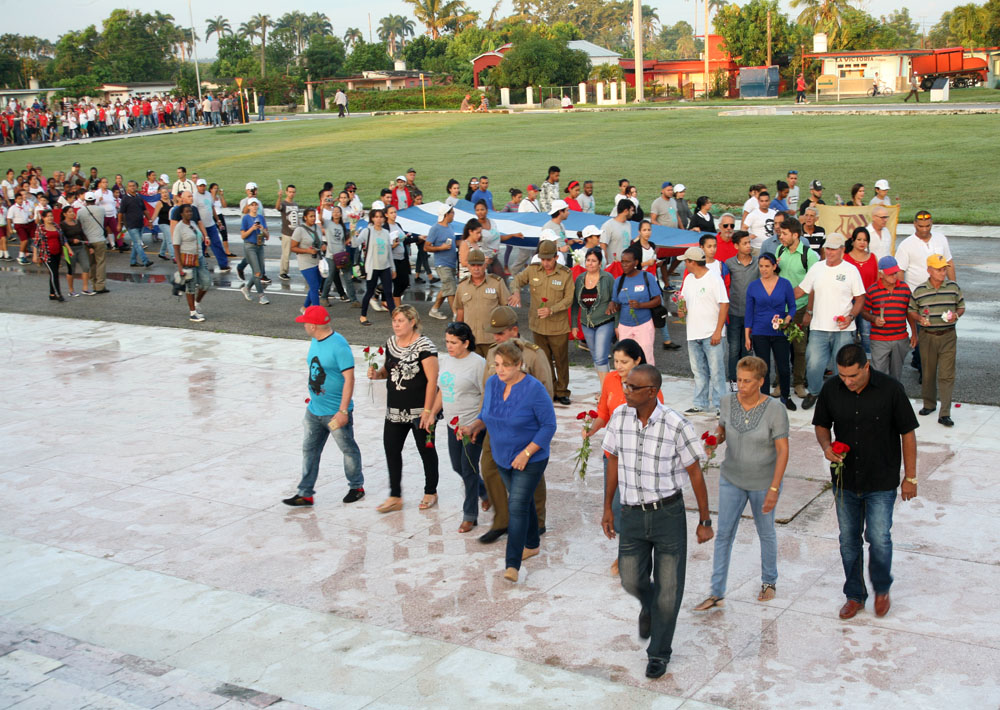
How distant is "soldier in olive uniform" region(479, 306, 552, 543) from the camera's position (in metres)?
7.73

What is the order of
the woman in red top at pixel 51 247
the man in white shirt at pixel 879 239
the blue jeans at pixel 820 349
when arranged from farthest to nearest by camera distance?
the woman in red top at pixel 51 247
the man in white shirt at pixel 879 239
the blue jeans at pixel 820 349

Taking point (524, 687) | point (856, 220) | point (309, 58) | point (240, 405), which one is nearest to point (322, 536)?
point (524, 687)

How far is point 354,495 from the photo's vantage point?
905 cm

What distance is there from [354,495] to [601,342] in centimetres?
331

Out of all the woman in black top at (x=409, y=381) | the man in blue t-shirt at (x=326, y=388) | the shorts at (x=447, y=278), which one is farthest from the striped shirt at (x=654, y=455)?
the shorts at (x=447, y=278)

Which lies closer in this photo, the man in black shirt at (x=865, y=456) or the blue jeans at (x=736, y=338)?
the man in black shirt at (x=865, y=456)

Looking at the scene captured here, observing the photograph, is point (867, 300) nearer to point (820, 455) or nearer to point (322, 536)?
point (820, 455)

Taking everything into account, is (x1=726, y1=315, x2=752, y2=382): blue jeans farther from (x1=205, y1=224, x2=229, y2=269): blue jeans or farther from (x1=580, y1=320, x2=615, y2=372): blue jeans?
(x1=205, y1=224, x2=229, y2=269): blue jeans

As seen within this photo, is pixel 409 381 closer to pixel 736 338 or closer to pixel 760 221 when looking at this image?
pixel 736 338

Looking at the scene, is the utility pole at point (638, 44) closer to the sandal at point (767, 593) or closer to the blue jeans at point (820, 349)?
the blue jeans at point (820, 349)

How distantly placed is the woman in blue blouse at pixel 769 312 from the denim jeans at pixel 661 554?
15.8 feet

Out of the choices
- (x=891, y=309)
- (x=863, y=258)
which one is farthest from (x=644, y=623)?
(x=863, y=258)

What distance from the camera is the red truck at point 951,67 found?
65.3 meters

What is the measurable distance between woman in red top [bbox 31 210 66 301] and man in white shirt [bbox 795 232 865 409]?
1370 cm
